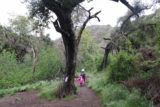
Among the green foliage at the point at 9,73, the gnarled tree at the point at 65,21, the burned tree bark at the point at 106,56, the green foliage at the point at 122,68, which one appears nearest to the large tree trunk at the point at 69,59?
the gnarled tree at the point at 65,21

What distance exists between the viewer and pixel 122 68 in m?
22.3

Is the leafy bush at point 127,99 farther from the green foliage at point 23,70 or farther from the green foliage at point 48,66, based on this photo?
the green foliage at point 48,66

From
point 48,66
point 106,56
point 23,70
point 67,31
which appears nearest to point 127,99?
point 67,31

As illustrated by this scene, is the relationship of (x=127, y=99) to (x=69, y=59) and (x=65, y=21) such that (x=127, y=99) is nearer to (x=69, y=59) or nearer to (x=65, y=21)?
(x=65, y=21)

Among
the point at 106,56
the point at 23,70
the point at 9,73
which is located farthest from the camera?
the point at 23,70

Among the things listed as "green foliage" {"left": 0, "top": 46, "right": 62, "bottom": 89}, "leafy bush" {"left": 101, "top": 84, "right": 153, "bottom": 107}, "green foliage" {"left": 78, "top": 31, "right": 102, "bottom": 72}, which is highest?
"green foliage" {"left": 78, "top": 31, "right": 102, "bottom": 72}

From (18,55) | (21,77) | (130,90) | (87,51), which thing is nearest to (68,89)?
(130,90)

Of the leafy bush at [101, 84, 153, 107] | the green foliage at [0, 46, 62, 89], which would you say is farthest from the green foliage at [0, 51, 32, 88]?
the leafy bush at [101, 84, 153, 107]

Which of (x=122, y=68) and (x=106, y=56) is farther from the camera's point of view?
(x=106, y=56)

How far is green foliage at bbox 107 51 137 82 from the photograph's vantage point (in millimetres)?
21812

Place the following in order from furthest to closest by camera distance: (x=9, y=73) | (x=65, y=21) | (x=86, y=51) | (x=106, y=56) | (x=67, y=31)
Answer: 1. (x=86, y=51)
2. (x=106, y=56)
3. (x=9, y=73)
4. (x=67, y=31)
5. (x=65, y=21)

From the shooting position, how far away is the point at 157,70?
16.7m

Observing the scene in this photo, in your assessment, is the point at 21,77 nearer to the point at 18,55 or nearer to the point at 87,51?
the point at 18,55

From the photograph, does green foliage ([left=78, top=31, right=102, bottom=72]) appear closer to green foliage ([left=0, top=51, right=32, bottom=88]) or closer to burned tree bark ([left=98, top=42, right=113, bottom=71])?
burned tree bark ([left=98, top=42, right=113, bottom=71])
